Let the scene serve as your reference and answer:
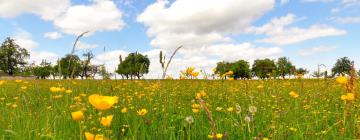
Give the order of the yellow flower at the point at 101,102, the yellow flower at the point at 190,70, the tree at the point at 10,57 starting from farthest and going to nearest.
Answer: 1. the tree at the point at 10,57
2. the yellow flower at the point at 190,70
3. the yellow flower at the point at 101,102

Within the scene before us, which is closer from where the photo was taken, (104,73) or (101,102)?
(101,102)

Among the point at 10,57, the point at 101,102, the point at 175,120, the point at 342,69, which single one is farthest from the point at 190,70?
the point at 10,57

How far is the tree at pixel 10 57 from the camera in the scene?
311ft

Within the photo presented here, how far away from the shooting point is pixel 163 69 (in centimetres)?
324

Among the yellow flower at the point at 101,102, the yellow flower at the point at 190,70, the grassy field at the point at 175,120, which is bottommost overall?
the grassy field at the point at 175,120

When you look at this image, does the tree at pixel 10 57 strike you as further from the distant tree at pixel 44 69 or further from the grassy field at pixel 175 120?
the grassy field at pixel 175 120

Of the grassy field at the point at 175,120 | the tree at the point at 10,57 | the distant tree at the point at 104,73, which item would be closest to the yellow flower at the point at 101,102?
the grassy field at the point at 175,120

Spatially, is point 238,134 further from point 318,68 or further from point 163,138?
point 318,68

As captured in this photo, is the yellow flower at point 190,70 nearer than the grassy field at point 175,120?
No

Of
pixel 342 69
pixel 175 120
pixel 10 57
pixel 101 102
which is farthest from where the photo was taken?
pixel 10 57

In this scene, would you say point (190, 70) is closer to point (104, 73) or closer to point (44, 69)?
point (104, 73)

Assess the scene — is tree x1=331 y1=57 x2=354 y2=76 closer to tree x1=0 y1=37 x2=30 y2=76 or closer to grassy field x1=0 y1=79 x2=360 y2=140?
grassy field x1=0 y1=79 x2=360 y2=140

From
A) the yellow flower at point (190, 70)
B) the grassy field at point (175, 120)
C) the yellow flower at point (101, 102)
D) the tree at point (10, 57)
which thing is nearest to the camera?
the yellow flower at point (101, 102)

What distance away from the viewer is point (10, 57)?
315 ft
